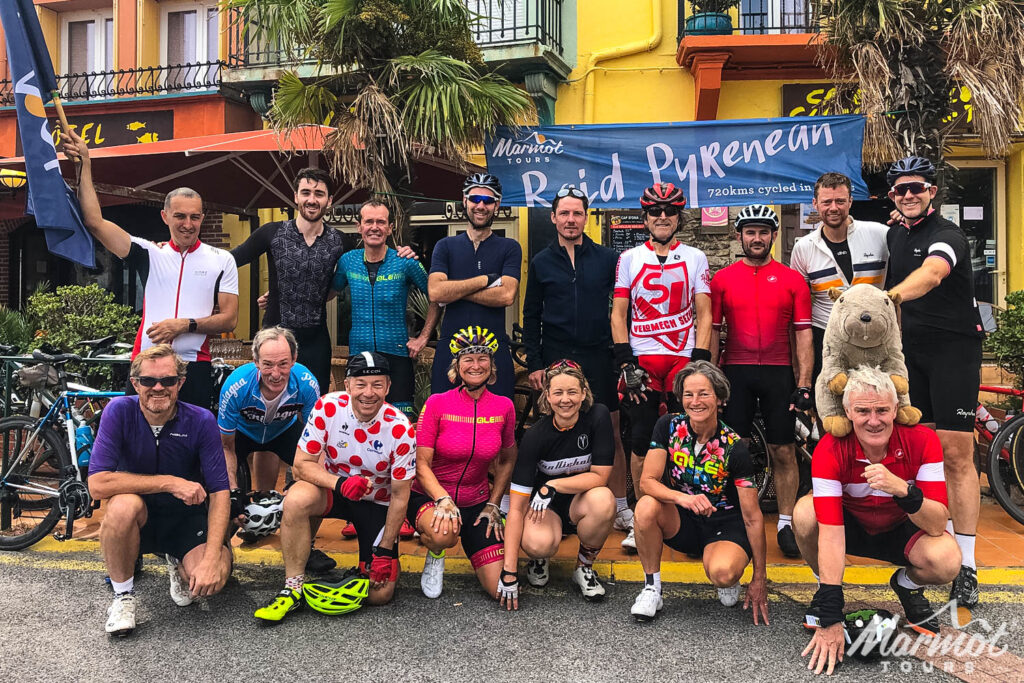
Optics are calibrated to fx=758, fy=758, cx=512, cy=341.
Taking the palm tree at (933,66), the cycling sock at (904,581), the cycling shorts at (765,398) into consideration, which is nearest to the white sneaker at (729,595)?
the cycling sock at (904,581)

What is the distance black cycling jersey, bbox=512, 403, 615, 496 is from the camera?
395 centimetres

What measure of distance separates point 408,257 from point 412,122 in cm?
157

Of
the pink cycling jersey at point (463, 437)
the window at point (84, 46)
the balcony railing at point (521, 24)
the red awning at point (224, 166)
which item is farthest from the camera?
the window at point (84, 46)

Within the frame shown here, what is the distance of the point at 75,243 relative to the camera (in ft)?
14.5

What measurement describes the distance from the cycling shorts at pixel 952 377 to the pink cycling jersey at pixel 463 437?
90.4 inches

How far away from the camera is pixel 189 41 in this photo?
42.9 ft

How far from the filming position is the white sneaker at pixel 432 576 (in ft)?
12.9

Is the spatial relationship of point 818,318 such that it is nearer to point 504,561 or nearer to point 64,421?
point 504,561

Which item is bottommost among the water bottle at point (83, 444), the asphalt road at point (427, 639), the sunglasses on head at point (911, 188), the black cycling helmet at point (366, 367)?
the asphalt road at point (427, 639)

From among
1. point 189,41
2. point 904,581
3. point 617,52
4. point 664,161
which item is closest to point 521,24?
point 617,52

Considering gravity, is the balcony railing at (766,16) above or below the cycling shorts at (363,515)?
above

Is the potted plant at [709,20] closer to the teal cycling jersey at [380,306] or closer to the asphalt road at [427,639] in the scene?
→ the teal cycling jersey at [380,306]

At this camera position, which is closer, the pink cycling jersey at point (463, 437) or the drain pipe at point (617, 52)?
the pink cycling jersey at point (463, 437)

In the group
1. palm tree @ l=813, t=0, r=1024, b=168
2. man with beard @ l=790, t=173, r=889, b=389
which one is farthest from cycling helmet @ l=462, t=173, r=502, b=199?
palm tree @ l=813, t=0, r=1024, b=168
